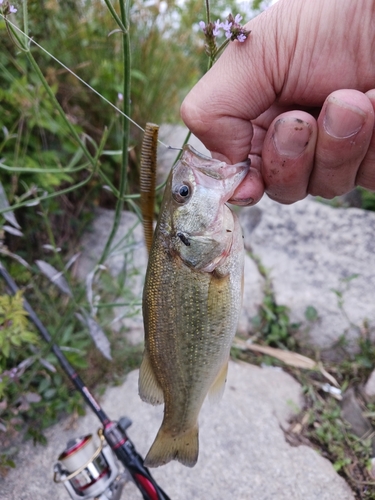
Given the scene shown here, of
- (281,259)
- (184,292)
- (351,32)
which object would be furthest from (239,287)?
(281,259)

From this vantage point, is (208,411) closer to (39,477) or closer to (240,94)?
(39,477)

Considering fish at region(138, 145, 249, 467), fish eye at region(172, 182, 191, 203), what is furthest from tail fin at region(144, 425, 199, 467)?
fish eye at region(172, 182, 191, 203)

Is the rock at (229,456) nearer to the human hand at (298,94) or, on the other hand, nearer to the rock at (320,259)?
the rock at (320,259)

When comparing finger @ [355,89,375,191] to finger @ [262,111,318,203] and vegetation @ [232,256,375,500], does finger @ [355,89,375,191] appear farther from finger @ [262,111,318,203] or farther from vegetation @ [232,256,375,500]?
vegetation @ [232,256,375,500]

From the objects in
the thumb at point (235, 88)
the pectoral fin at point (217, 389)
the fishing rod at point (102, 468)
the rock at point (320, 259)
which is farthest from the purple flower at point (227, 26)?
the rock at point (320, 259)

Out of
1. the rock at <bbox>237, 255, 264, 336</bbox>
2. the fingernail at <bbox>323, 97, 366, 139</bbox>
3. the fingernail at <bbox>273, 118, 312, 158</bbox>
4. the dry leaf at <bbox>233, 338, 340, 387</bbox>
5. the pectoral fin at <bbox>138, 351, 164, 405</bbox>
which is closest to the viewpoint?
the fingernail at <bbox>323, 97, 366, 139</bbox>
